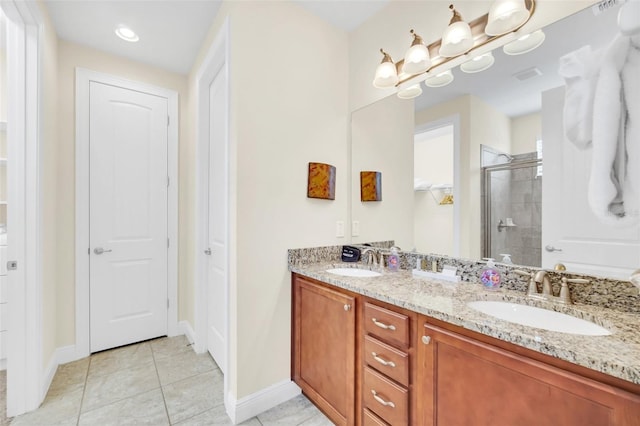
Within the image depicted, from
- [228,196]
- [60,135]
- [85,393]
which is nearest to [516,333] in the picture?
[228,196]

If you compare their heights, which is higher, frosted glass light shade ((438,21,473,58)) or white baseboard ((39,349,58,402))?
frosted glass light shade ((438,21,473,58))

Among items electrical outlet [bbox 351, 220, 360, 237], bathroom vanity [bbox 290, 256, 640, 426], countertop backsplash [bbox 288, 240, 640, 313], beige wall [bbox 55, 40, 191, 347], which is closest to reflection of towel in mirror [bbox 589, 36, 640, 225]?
countertop backsplash [bbox 288, 240, 640, 313]

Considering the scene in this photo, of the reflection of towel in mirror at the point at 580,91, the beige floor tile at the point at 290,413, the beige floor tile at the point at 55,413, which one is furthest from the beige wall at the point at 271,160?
the reflection of towel in mirror at the point at 580,91

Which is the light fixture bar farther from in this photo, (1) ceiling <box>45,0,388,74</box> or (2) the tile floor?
(2) the tile floor

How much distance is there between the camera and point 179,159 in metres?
2.79

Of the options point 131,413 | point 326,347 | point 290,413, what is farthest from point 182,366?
point 326,347

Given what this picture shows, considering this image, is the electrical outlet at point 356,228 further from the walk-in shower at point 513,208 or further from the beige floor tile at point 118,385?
the beige floor tile at point 118,385

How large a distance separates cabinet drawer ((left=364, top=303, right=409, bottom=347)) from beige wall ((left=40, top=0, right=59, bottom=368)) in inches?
84.5

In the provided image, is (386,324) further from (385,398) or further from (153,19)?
(153,19)

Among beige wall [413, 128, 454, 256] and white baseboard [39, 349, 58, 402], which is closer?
beige wall [413, 128, 454, 256]

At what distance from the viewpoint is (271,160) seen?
70.0 inches

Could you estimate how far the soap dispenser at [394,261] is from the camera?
1800 mm

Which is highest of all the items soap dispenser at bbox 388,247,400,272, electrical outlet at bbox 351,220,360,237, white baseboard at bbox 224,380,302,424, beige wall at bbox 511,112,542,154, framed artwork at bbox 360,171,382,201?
beige wall at bbox 511,112,542,154

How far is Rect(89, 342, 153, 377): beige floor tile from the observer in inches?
85.0
